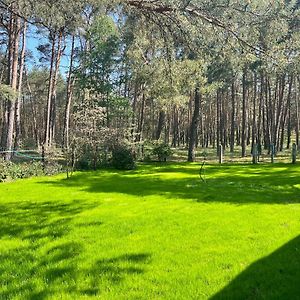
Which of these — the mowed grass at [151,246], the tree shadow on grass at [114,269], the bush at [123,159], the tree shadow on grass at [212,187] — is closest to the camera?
the mowed grass at [151,246]

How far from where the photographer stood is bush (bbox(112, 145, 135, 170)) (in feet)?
69.6

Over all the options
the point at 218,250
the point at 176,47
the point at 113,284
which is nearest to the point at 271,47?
the point at 176,47

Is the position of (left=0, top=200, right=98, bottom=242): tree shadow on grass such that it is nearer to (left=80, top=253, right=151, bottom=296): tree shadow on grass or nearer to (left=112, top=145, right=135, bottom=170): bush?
(left=80, top=253, right=151, bottom=296): tree shadow on grass

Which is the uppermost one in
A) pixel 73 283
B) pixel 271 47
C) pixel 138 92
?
pixel 138 92

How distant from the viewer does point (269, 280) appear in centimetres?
452

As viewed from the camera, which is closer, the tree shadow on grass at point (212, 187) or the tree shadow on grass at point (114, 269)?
the tree shadow on grass at point (114, 269)

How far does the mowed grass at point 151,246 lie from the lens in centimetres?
432

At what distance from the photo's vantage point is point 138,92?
30.5 meters

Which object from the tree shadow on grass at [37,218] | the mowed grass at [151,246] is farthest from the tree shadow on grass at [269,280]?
the tree shadow on grass at [37,218]

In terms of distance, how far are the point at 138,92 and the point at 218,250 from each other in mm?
25702

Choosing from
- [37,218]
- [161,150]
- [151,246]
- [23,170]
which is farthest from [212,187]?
[161,150]

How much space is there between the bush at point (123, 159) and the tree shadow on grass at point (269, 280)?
16.0 meters

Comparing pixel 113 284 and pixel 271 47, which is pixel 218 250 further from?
pixel 271 47

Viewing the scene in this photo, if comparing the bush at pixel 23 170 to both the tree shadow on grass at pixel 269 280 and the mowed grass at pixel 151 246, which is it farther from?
the tree shadow on grass at pixel 269 280
